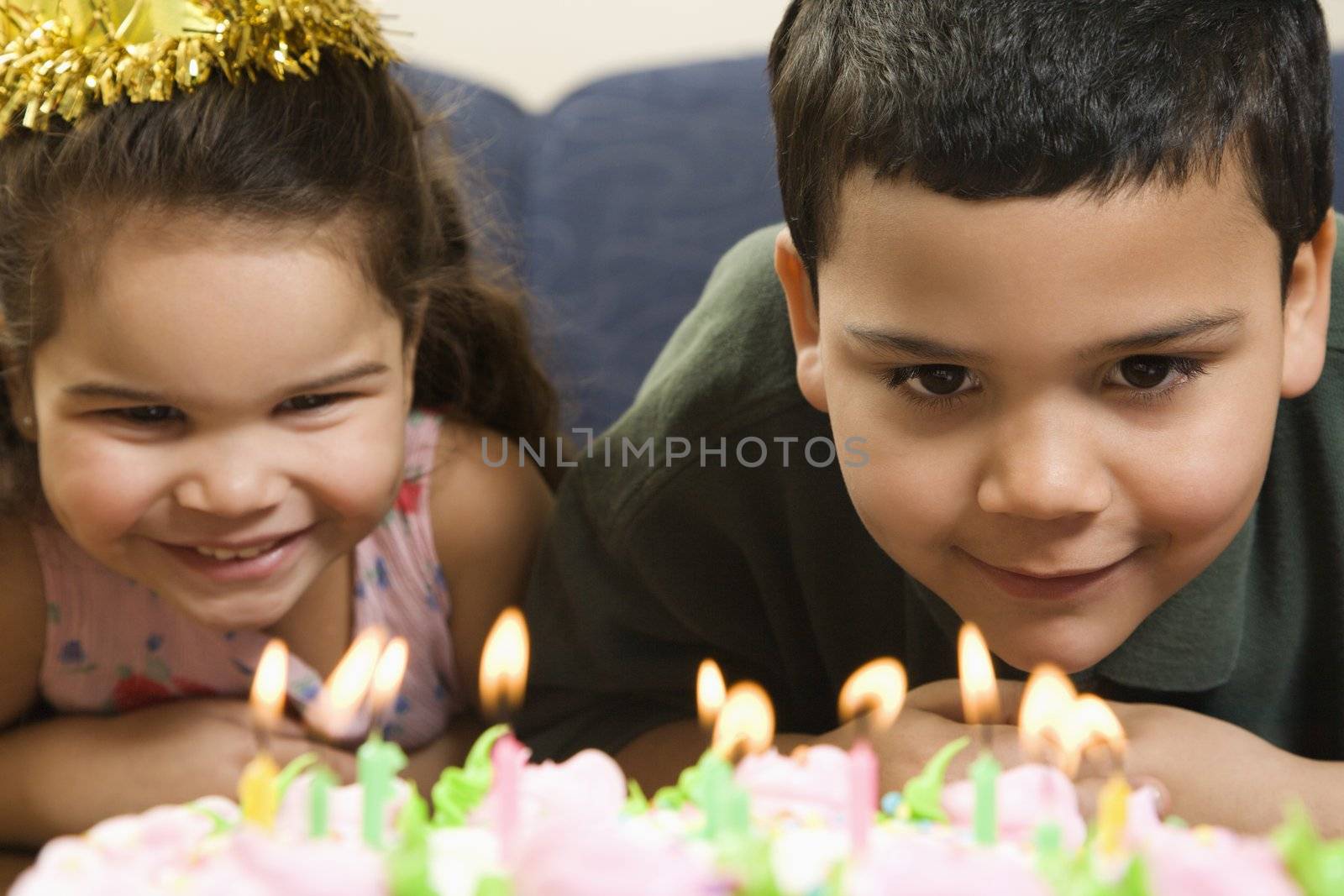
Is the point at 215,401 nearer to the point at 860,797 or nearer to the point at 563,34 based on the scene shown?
the point at 860,797

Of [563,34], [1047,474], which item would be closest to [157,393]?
[1047,474]


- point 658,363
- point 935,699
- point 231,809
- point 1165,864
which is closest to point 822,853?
point 1165,864

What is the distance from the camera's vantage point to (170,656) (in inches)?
53.2

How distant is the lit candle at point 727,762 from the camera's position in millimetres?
631

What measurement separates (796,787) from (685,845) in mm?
102

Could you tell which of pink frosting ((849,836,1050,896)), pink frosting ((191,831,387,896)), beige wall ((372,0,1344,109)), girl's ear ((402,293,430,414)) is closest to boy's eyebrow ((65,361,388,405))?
girl's ear ((402,293,430,414))

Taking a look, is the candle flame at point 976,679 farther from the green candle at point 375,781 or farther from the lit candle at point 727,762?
the green candle at point 375,781

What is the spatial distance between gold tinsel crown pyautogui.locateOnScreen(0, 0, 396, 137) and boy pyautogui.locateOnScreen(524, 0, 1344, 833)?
42cm

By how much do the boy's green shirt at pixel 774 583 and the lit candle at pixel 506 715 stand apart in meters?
0.44

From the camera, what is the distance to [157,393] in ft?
3.43

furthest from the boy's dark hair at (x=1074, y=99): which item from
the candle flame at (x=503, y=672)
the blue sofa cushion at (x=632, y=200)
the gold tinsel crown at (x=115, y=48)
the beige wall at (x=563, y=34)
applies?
the beige wall at (x=563, y=34)

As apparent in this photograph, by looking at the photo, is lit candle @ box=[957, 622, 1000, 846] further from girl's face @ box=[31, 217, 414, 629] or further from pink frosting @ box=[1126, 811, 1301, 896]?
girl's face @ box=[31, 217, 414, 629]

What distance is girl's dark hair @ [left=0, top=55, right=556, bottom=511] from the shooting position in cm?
108

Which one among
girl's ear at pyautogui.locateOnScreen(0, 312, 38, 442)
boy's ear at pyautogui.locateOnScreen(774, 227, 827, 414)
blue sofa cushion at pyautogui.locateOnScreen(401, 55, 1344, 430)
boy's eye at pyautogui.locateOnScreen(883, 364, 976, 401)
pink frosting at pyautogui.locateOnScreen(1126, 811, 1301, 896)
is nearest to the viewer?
pink frosting at pyautogui.locateOnScreen(1126, 811, 1301, 896)
